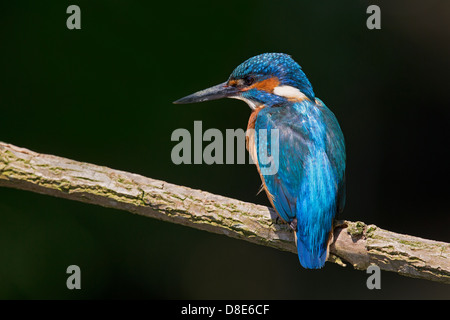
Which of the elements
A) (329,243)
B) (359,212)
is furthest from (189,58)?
(329,243)

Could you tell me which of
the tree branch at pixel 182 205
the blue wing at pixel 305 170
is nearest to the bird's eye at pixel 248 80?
the blue wing at pixel 305 170

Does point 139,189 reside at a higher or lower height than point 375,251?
higher

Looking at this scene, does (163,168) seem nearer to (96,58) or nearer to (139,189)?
(96,58)

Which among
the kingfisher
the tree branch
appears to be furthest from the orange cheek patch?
the tree branch

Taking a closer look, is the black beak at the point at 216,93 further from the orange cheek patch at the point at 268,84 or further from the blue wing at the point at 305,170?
the blue wing at the point at 305,170

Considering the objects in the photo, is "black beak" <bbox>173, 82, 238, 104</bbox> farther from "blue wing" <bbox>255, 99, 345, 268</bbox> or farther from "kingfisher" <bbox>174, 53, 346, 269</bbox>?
"blue wing" <bbox>255, 99, 345, 268</bbox>

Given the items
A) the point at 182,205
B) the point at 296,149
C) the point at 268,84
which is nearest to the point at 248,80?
→ the point at 268,84
